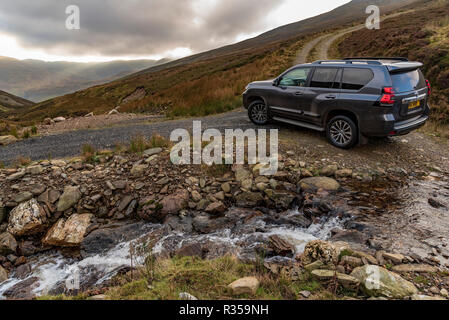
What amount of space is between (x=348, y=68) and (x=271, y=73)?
46.4ft

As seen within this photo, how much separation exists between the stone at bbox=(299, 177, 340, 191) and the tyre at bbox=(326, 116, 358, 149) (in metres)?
1.47

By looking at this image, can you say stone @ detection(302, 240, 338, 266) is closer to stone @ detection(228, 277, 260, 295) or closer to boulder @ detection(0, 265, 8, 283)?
stone @ detection(228, 277, 260, 295)

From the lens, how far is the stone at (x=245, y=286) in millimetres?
2834

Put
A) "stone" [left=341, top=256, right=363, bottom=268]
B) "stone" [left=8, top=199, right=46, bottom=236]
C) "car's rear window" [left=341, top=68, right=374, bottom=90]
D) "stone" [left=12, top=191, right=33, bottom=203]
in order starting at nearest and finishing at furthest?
"stone" [left=341, top=256, right=363, bottom=268]
"stone" [left=8, top=199, right=46, bottom=236]
"stone" [left=12, top=191, right=33, bottom=203]
"car's rear window" [left=341, top=68, right=374, bottom=90]

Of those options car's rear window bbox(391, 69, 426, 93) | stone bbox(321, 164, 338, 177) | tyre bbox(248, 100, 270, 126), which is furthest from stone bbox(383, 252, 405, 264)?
tyre bbox(248, 100, 270, 126)

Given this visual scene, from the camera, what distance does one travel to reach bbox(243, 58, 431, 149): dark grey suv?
582 cm

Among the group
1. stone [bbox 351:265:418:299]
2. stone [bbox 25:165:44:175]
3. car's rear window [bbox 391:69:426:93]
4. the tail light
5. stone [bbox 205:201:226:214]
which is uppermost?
car's rear window [bbox 391:69:426:93]

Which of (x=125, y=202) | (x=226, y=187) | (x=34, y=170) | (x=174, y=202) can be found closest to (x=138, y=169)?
(x=125, y=202)

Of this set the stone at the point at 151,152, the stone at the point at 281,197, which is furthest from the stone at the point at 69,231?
the stone at the point at 281,197

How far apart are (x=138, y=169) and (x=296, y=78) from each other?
527 centimetres

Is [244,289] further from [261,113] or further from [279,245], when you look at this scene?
[261,113]

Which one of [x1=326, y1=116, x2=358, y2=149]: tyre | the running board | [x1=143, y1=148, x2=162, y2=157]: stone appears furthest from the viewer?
the running board

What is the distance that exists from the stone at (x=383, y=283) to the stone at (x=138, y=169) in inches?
197

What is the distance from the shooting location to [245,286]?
2857 millimetres
